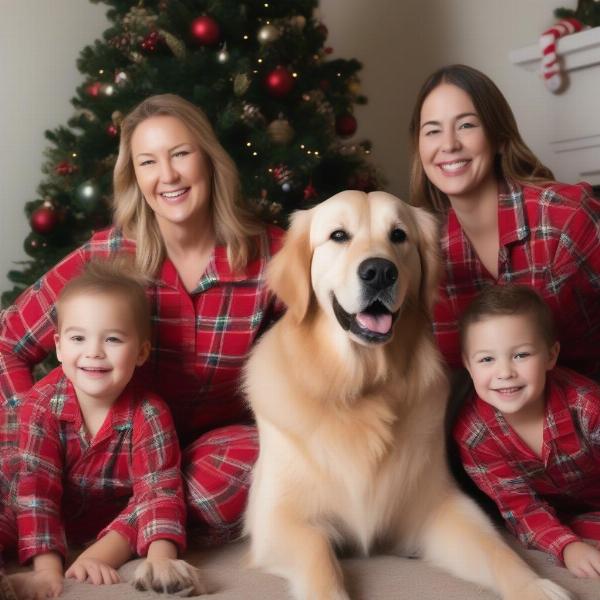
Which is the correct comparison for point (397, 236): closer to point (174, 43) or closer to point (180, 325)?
point (180, 325)

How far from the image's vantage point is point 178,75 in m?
2.72

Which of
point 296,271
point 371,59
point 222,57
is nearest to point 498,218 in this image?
point 296,271

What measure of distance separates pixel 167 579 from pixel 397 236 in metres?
0.88

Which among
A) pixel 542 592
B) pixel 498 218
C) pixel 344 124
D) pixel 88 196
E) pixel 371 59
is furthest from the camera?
pixel 371 59

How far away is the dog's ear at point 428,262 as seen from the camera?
1.93 m

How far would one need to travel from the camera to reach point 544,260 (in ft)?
7.47

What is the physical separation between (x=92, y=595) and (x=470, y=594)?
0.76m

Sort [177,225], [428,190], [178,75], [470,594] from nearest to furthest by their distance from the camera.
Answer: [470,594], [177,225], [428,190], [178,75]

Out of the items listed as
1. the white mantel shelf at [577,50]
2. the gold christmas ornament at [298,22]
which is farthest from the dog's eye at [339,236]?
the white mantel shelf at [577,50]

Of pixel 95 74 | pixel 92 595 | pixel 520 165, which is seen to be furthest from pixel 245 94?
pixel 92 595

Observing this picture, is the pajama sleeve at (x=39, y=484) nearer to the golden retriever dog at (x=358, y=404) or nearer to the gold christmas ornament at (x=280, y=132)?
the golden retriever dog at (x=358, y=404)

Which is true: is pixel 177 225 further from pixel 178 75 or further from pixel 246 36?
pixel 246 36

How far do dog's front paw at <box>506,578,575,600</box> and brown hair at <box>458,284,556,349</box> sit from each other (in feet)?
1.91

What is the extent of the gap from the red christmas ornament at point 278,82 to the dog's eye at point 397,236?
1120mm
